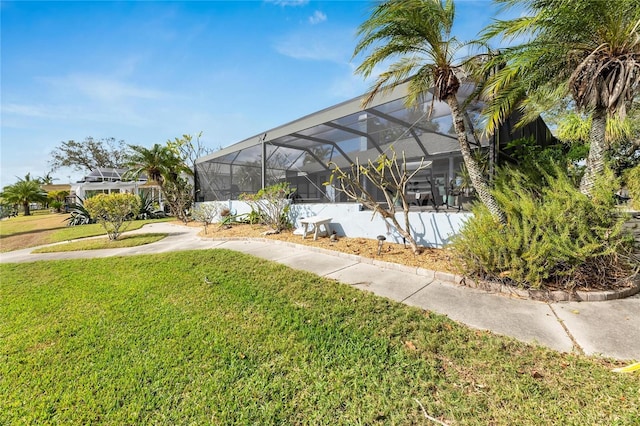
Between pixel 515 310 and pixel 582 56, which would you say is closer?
pixel 515 310

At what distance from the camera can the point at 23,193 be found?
28.3 metres

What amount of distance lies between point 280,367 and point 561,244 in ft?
12.7

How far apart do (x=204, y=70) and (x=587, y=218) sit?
10.8m

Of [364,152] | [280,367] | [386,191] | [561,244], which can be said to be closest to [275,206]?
[364,152]

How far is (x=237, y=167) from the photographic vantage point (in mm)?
12258

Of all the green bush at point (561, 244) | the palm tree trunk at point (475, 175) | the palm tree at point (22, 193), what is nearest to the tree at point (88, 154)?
the palm tree at point (22, 193)

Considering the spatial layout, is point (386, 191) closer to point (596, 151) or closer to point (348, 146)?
point (596, 151)

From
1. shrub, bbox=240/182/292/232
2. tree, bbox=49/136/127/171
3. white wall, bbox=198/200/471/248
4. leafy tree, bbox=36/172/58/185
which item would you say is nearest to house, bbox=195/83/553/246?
white wall, bbox=198/200/471/248

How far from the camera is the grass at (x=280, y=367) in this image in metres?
1.80

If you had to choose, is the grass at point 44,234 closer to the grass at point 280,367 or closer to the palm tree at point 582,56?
the grass at point 280,367

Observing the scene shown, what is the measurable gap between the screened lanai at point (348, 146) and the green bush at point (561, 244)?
2239 millimetres

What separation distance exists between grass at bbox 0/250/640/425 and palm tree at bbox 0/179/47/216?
122 feet

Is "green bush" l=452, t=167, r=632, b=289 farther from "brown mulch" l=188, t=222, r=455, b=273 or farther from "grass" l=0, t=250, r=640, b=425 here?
"grass" l=0, t=250, r=640, b=425

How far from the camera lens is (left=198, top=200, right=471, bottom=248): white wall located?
18.8ft
